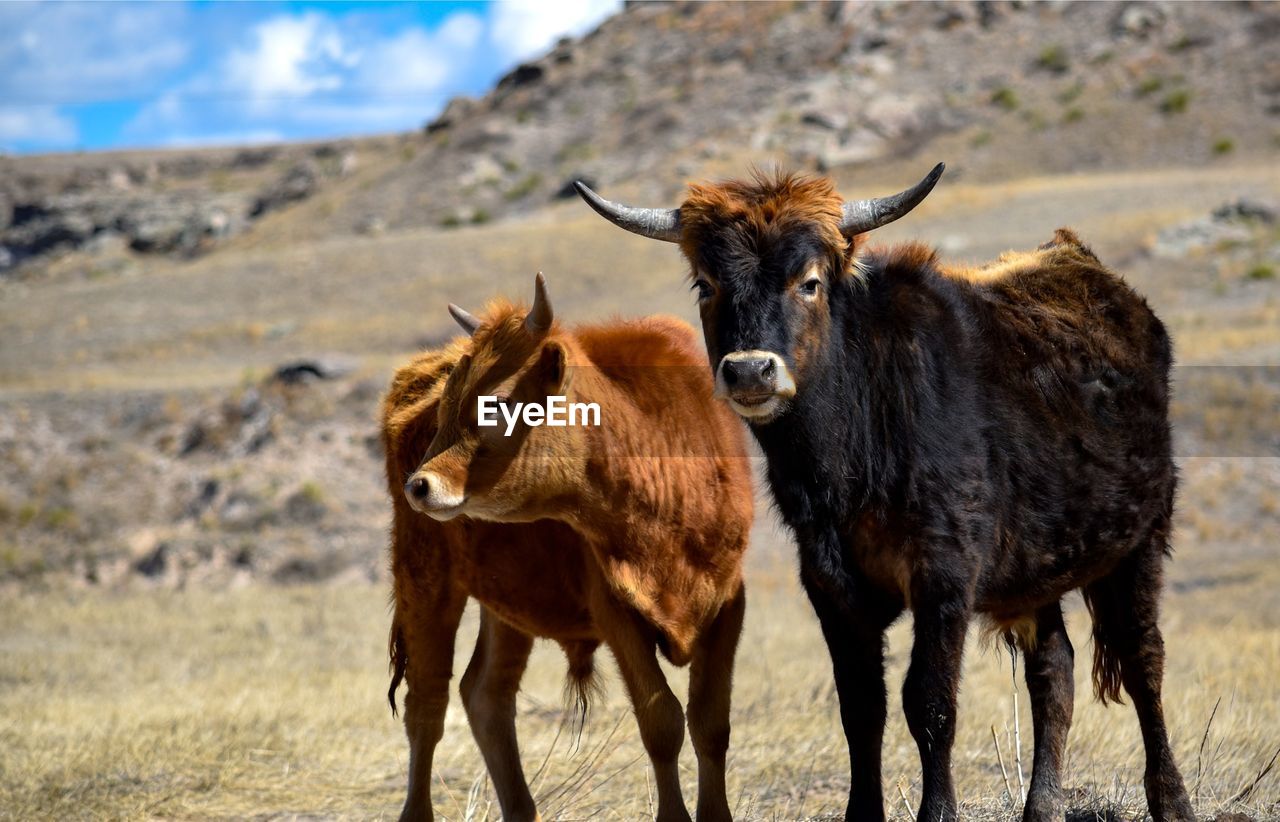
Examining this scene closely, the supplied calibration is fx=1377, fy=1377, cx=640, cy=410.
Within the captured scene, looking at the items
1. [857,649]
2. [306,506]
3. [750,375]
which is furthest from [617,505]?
[306,506]

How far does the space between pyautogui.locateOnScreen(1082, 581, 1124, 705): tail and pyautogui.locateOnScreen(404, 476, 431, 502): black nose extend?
311cm

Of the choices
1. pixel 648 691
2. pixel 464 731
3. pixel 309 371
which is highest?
pixel 309 371

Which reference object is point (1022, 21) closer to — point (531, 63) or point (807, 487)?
point (531, 63)

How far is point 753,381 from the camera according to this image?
16.2ft

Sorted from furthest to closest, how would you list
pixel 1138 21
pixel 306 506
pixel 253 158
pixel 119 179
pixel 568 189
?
pixel 253 158
pixel 119 179
pixel 1138 21
pixel 568 189
pixel 306 506

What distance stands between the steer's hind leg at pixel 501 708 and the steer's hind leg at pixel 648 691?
1168 mm

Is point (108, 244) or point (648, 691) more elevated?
point (108, 244)

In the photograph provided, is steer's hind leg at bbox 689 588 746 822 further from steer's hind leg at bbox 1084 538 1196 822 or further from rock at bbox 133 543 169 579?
rock at bbox 133 543 169 579

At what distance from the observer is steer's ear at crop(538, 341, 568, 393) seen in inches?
237

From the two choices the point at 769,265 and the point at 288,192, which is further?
the point at 288,192

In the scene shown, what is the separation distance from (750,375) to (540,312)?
140 cm

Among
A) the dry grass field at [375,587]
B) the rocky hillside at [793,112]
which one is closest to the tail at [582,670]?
the dry grass field at [375,587]

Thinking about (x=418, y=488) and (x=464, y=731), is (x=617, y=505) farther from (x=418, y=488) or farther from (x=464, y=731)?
(x=464, y=731)

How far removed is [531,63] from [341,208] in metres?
17.6
